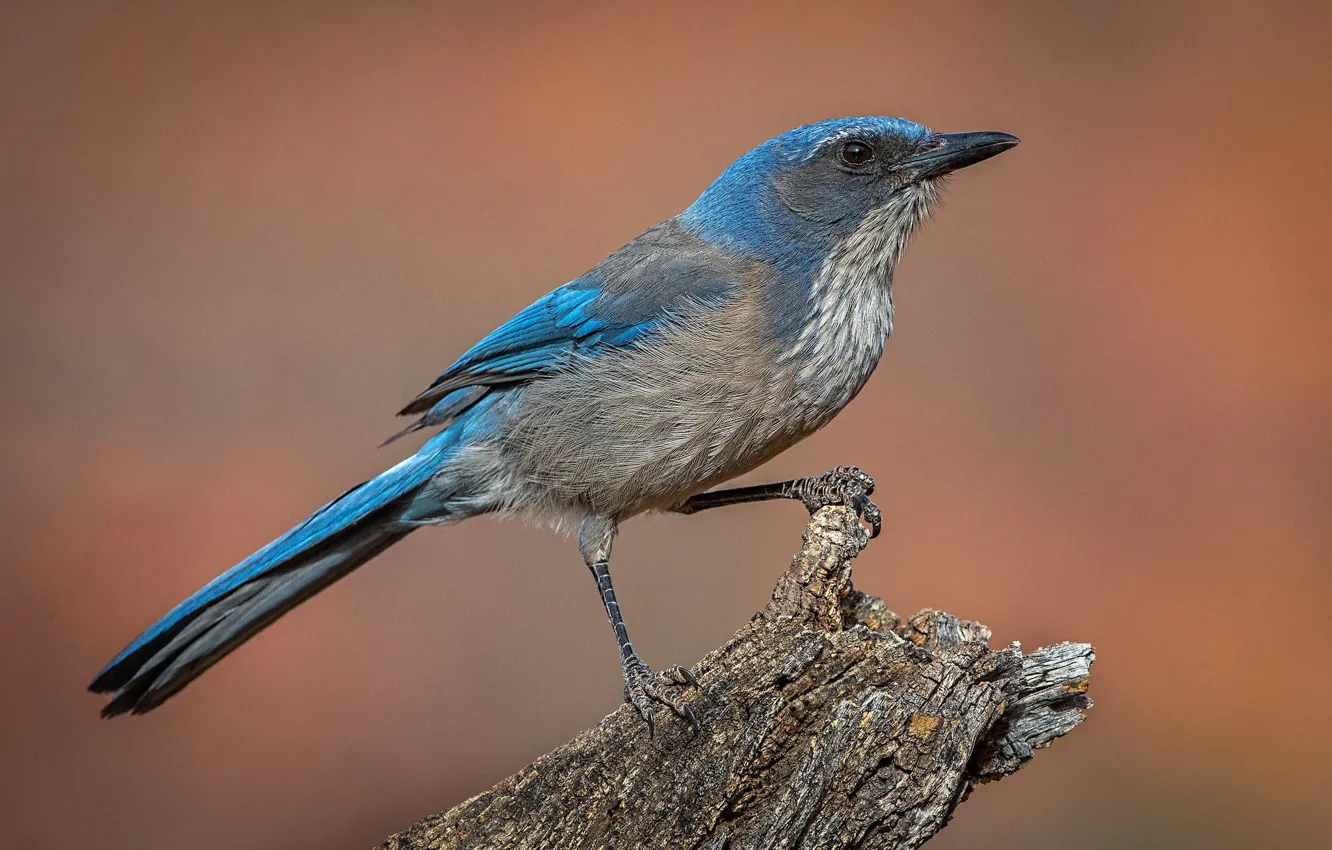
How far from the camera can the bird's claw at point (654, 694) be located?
3.03 meters

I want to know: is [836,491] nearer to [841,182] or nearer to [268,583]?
[841,182]

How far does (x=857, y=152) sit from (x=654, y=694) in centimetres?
187

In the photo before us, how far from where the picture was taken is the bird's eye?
3.78 meters

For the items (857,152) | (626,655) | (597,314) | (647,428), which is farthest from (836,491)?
(857,152)

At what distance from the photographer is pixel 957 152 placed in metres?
3.70

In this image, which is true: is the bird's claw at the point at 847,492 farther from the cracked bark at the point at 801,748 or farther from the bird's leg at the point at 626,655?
the bird's leg at the point at 626,655

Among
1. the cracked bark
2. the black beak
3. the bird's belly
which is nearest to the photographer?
the cracked bark

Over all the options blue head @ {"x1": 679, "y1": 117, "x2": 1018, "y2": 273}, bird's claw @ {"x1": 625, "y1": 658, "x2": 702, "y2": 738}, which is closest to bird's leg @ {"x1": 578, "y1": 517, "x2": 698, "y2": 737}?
bird's claw @ {"x1": 625, "y1": 658, "x2": 702, "y2": 738}

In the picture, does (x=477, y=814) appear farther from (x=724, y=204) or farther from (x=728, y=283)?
(x=724, y=204)

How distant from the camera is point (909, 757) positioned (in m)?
2.86

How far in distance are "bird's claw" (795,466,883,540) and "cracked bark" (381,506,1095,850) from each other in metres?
0.53

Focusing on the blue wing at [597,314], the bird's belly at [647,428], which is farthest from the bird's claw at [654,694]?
the blue wing at [597,314]

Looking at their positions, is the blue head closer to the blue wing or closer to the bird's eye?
the bird's eye

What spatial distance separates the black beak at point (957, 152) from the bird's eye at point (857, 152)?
127 millimetres
